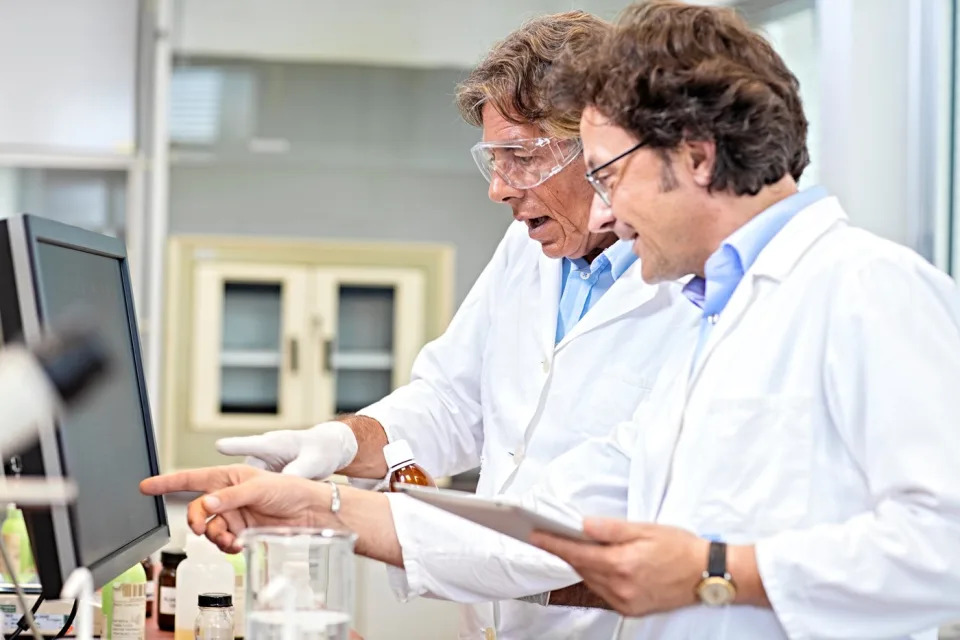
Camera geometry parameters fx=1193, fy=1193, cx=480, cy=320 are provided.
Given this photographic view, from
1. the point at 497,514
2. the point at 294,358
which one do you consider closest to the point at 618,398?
the point at 497,514

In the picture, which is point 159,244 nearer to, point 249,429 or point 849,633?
point 249,429

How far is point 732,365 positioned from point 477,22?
4.15 m

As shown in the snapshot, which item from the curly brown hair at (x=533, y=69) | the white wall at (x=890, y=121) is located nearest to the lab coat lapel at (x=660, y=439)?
the curly brown hair at (x=533, y=69)

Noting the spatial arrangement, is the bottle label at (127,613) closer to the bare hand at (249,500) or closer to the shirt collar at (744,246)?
the bare hand at (249,500)

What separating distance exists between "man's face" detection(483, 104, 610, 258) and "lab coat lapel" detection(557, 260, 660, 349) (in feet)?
0.32

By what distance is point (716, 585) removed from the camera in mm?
1189

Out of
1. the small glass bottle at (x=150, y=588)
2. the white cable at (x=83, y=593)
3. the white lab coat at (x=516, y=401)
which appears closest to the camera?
the white cable at (x=83, y=593)

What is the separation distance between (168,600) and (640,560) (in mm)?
1061

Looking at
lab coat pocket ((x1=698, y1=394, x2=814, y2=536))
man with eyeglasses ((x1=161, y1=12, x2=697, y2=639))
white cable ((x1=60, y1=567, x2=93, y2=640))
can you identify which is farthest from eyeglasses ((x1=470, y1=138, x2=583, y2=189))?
white cable ((x1=60, y1=567, x2=93, y2=640))

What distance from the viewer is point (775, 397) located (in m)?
1.29

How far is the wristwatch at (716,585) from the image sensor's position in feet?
3.90

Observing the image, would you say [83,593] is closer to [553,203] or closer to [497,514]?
[497,514]

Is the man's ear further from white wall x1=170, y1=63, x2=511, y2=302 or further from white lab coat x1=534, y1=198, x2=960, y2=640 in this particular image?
white wall x1=170, y1=63, x2=511, y2=302

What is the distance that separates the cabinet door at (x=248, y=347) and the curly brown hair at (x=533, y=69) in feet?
11.5
